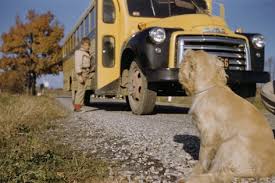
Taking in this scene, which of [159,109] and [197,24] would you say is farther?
[159,109]

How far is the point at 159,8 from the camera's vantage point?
33.0 feet

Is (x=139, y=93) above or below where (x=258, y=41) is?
below

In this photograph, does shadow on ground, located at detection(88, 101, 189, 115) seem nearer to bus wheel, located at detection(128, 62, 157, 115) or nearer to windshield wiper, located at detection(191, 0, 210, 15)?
bus wheel, located at detection(128, 62, 157, 115)

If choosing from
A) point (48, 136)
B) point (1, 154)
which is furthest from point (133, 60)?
point (1, 154)

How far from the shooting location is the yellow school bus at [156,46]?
27.2ft

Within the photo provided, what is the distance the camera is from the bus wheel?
879cm

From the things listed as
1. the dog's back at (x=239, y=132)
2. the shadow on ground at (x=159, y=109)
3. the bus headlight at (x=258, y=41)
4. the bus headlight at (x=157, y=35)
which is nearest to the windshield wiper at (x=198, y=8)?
the bus headlight at (x=258, y=41)

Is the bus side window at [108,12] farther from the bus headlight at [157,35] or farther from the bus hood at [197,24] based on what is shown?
the bus headlight at [157,35]

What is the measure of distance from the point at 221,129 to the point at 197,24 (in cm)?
551

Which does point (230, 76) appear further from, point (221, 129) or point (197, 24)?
point (221, 129)

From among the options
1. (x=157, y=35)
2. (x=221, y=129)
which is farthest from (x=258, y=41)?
(x=221, y=129)

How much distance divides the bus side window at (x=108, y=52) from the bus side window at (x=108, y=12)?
1.41ft

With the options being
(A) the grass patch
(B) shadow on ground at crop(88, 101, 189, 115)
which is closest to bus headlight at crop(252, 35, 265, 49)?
(B) shadow on ground at crop(88, 101, 189, 115)

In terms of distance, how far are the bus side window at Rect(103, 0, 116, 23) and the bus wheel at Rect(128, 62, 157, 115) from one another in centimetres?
179
